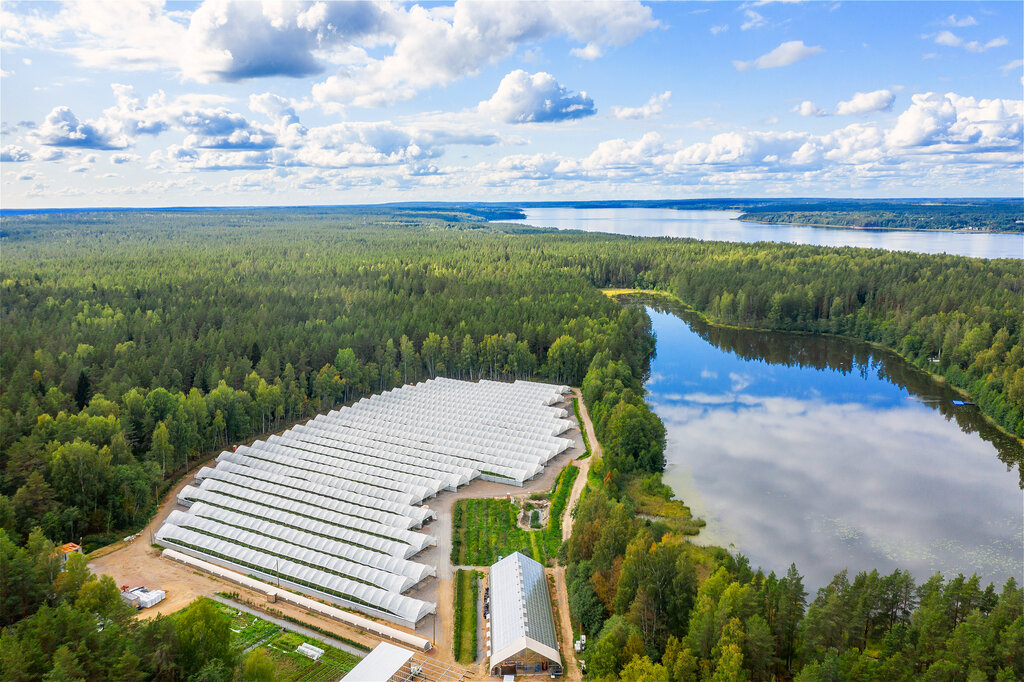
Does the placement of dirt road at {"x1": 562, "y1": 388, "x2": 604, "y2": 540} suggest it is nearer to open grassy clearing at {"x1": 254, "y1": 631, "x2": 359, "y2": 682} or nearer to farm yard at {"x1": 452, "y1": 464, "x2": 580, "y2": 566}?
farm yard at {"x1": 452, "y1": 464, "x2": 580, "y2": 566}

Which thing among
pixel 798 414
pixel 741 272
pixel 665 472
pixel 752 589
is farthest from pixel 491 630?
pixel 741 272

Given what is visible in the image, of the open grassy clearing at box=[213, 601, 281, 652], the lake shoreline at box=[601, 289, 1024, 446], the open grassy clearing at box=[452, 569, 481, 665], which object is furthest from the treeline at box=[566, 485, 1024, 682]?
the lake shoreline at box=[601, 289, 1024, 446]

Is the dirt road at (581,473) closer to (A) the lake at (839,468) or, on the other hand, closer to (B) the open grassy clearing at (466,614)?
→ (A) the lake at (839,468)

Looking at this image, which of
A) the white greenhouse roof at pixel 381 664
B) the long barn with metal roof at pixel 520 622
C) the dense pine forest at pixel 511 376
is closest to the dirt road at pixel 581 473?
the dense pine forest at pixel 511 376

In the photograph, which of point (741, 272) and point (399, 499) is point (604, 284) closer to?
point (741, 272)

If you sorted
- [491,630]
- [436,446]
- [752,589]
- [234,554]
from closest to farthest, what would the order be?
[752,589]
[491,630]
[234,554]
[436,446]
